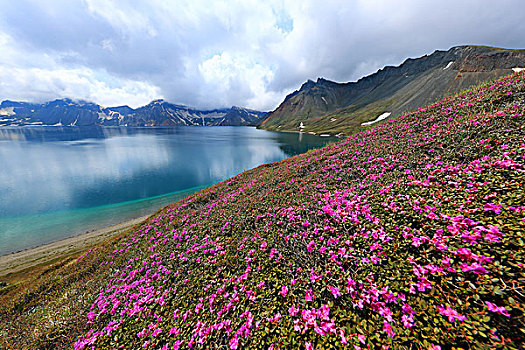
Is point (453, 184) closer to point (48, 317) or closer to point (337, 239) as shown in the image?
point (337, 239)

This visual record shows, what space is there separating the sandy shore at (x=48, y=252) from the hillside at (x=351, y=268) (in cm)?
1092

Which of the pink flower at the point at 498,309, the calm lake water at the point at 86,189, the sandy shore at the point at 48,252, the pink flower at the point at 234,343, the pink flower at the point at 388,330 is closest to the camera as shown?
the pink flower at the point at 498,309

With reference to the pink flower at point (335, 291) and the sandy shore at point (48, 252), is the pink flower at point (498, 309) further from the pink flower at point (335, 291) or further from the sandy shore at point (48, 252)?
the sandy shore at point (48, 252)

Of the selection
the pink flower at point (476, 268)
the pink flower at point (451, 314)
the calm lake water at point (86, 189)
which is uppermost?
the pink flower at point (476, 268)

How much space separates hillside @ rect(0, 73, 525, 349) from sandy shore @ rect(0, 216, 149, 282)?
1092 cm

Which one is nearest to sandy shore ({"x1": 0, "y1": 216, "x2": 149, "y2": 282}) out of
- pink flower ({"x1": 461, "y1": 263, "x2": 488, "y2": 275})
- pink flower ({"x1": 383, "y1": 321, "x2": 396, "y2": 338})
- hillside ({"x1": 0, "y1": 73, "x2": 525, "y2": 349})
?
hillside ({"x1": 0, "y1": 73, "x2": 525, "y2": 349})

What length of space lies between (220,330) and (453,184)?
11034 mm

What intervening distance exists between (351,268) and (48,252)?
128 ft

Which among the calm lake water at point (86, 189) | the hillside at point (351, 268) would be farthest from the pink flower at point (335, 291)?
the calm lake water at point (86, 189)

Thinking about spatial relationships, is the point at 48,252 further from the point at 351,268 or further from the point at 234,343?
the point at 351,268

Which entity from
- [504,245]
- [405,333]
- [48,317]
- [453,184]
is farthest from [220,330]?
[48,317]

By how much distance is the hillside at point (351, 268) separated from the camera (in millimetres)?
4504

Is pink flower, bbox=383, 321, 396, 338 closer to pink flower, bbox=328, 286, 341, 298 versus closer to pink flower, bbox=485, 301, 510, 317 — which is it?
pink flower, bbox=328, 286, 341, 298

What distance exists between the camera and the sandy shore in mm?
21631
